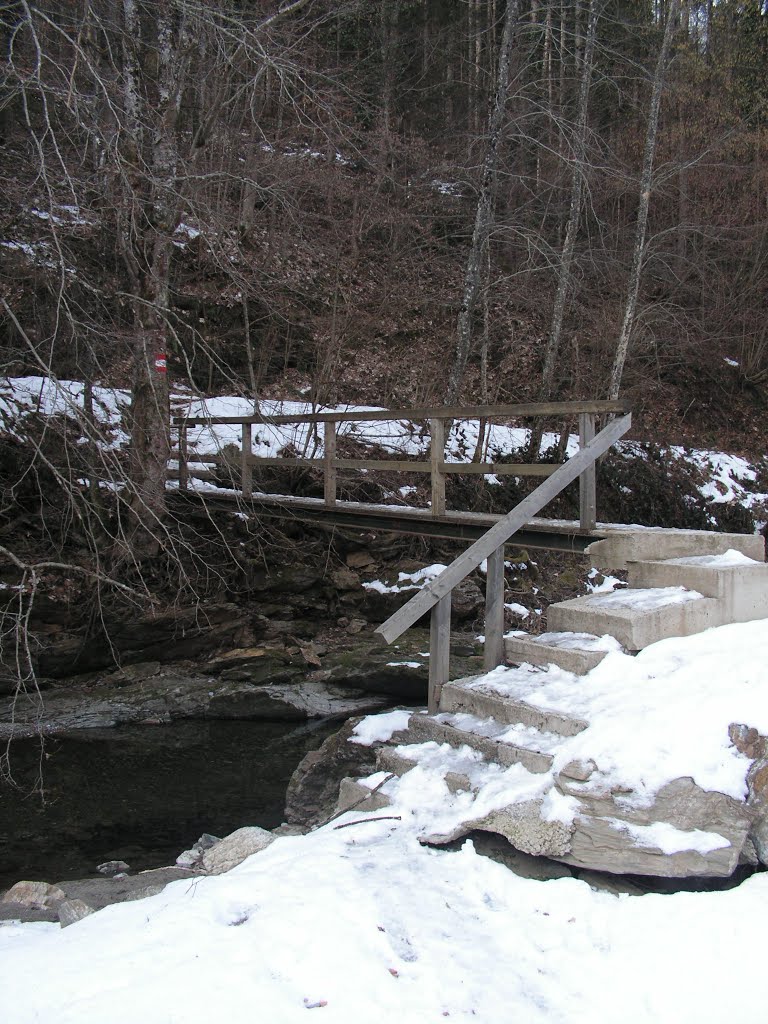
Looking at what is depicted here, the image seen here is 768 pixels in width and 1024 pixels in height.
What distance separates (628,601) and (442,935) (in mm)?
2684

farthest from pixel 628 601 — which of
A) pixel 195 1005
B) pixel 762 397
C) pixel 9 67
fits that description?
pixel 762 397

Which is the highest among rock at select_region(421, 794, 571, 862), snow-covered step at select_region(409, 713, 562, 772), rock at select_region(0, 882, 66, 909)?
snow-covered step at select_region(409, 713, 562, 772)

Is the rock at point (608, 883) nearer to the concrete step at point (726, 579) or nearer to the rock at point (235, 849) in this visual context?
the rock at point (235, 849)

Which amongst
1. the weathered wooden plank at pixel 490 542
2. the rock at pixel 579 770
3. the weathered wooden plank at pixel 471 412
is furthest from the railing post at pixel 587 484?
the rock at pixel 579 770

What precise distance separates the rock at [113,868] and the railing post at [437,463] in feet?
12.8

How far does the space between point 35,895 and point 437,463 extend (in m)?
4.68

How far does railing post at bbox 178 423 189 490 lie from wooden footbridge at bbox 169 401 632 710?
0.05 feet

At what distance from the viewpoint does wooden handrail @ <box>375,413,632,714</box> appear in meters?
4.71

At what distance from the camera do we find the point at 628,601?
5.03 metres

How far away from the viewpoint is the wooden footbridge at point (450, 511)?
4938 millimetres

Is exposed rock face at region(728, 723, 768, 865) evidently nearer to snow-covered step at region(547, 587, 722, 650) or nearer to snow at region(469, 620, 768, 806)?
snow at region(469, 620, 768, 806)

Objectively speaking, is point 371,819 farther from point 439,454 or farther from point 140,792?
point 439,454

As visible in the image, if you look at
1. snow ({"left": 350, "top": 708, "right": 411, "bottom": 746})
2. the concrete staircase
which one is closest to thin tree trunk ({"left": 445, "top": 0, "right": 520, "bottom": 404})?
the concrete staircase

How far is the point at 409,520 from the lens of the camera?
7.75 metres
